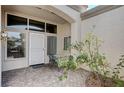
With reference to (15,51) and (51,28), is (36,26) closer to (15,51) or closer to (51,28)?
(51,28)

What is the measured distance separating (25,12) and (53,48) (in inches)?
116

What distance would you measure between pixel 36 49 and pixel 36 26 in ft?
4.20

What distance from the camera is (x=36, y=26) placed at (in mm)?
7016

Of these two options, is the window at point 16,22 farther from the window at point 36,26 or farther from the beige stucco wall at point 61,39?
the beige stucco wall at point 61,39

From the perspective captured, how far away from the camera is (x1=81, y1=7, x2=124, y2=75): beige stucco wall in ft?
14.2

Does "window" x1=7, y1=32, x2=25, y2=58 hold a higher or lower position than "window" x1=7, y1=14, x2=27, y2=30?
lower

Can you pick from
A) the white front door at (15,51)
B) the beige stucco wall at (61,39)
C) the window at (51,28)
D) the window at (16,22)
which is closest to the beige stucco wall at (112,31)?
the beige stucco wall at (61,39)

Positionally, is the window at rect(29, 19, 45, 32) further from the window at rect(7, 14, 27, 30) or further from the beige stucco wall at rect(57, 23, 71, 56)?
the beige stucco wall at rect(57, 23, 71, 56)

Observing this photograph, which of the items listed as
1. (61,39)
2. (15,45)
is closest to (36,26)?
(15,45)

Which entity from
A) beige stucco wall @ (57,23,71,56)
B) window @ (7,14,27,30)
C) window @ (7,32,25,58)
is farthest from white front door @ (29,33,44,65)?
beige stucco wall @ (57,23,71,56)

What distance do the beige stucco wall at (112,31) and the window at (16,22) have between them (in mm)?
3479

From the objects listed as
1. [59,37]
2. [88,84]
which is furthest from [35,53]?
[88,84]

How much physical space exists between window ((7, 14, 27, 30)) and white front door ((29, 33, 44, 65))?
66cm

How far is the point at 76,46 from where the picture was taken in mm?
3590
